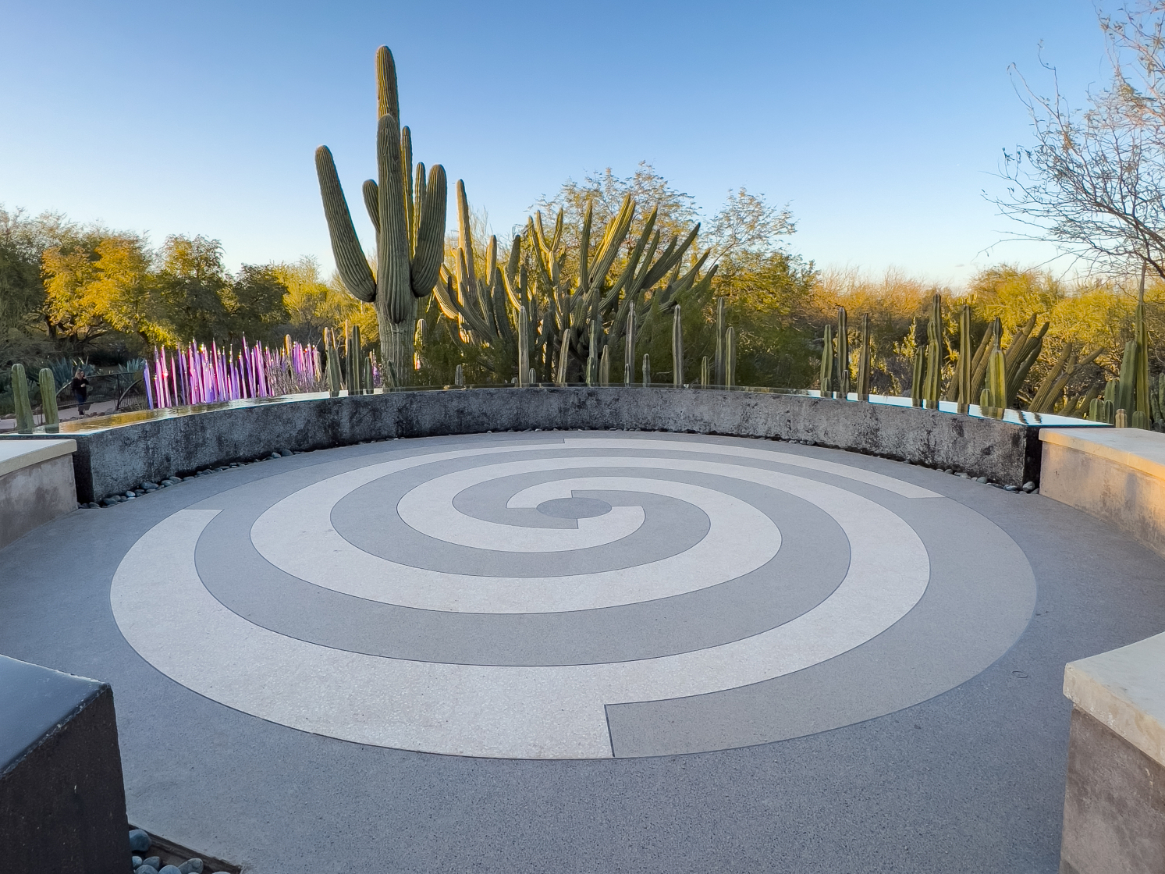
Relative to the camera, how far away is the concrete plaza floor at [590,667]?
2229 mm

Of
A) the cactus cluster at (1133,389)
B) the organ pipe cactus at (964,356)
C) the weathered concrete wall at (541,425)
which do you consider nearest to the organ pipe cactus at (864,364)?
the weathered concrete wall at (541,425)

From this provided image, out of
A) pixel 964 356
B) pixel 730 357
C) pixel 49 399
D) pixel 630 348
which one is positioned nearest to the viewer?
pixel 49 399

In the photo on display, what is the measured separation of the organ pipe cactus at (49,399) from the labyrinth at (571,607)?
1551 millimetres

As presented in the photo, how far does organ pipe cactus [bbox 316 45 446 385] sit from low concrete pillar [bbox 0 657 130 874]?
11.7 metres

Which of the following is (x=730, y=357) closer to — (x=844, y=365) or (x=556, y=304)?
(x=844, y=365)

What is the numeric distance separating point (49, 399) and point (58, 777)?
612cm

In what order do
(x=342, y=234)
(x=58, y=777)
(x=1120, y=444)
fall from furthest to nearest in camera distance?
(x=342, y=234) < (x=1120, y=444) < (x=58, y=777)

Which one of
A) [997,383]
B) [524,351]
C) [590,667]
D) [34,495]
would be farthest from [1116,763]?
[524,351]

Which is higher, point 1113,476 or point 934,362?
point 934,362

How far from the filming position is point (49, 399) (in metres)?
6.49

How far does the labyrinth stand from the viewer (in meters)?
2.91

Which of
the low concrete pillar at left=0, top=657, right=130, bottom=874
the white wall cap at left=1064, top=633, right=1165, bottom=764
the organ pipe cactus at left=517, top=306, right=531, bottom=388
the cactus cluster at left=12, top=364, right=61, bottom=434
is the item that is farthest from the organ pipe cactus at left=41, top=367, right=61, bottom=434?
the white wall cap at left=1064, top=633, right=1165, bottom=764

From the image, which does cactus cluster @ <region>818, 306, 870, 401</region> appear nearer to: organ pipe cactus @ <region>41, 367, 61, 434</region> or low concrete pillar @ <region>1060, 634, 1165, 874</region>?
low concrete pillar @ <region>1060, 634, 1165, 874</region>

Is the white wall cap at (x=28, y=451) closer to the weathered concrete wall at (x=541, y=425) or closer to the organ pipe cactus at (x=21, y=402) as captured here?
the weathered concrete wall at (x=541, y=425)
